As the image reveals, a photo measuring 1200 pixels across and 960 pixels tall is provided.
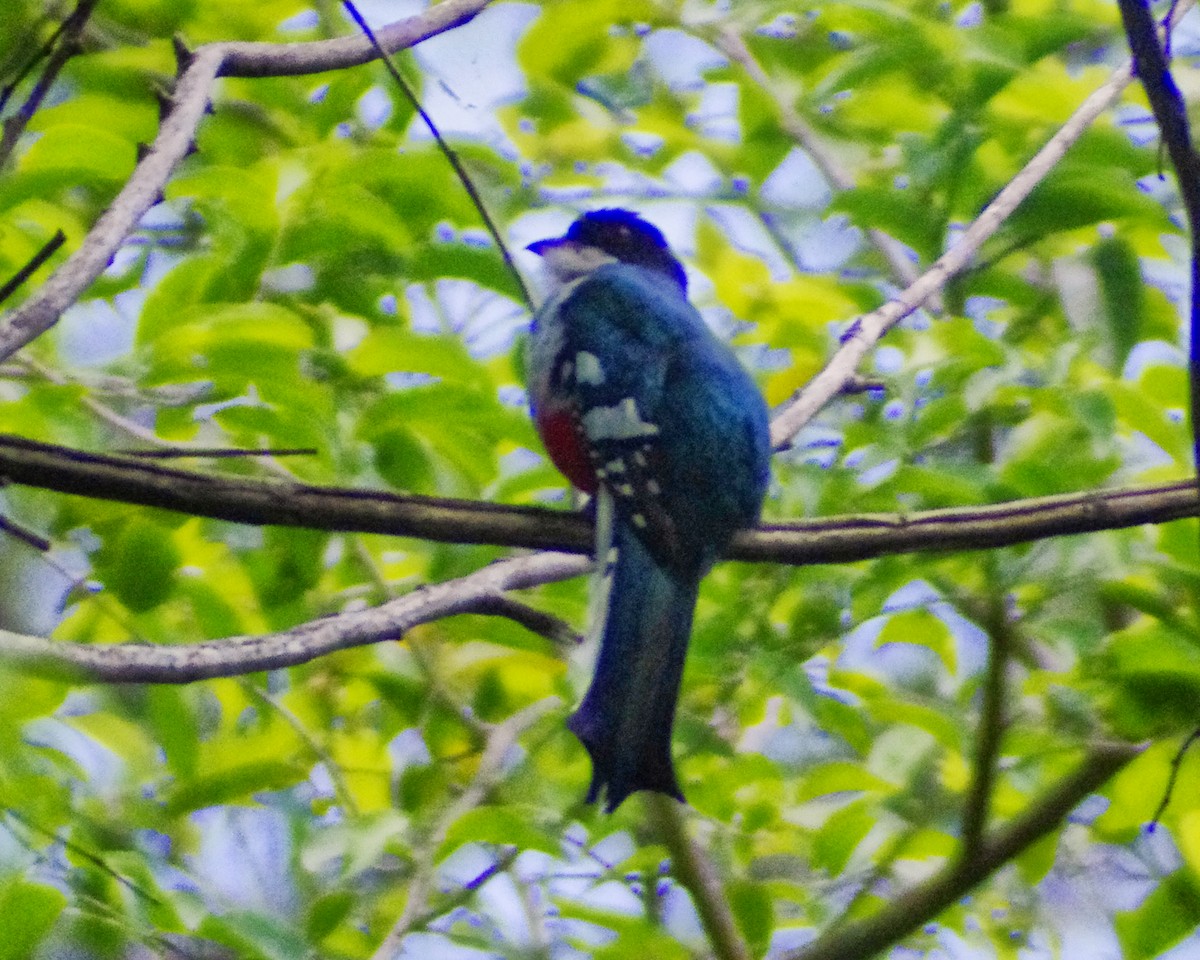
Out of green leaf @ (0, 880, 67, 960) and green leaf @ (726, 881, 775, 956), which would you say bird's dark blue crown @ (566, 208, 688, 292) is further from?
green leaf @ (0, 880, 67, 960)

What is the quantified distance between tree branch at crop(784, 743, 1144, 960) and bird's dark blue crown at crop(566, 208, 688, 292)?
4.22ft

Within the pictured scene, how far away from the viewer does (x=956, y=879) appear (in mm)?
2299

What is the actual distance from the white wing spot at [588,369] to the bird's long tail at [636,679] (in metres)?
0.30

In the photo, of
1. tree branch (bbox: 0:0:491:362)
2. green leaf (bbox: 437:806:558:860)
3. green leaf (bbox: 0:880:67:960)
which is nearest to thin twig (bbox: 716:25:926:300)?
tree branch (bbox: 0:0:491:362)

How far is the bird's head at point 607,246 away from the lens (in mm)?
3039

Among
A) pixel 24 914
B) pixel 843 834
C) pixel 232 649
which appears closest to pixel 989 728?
pixel 843 834

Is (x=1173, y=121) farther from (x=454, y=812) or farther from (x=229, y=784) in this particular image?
(x=229, y=784)

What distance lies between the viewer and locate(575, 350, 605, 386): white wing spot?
7.84 feet

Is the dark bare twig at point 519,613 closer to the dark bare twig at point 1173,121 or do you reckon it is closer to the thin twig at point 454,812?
the thin twig at point 454,812

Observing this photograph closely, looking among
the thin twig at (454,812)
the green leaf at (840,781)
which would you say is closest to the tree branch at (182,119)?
the thin twig at (454,812)

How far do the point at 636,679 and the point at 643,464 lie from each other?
14.2 inches

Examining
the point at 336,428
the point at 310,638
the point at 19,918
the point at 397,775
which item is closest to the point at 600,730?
the point at 310,638

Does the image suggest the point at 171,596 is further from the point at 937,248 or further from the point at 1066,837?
the point at 1066,837

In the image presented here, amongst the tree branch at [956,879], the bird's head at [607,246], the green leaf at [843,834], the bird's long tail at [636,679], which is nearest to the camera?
the bird's long tail at [636,679]
